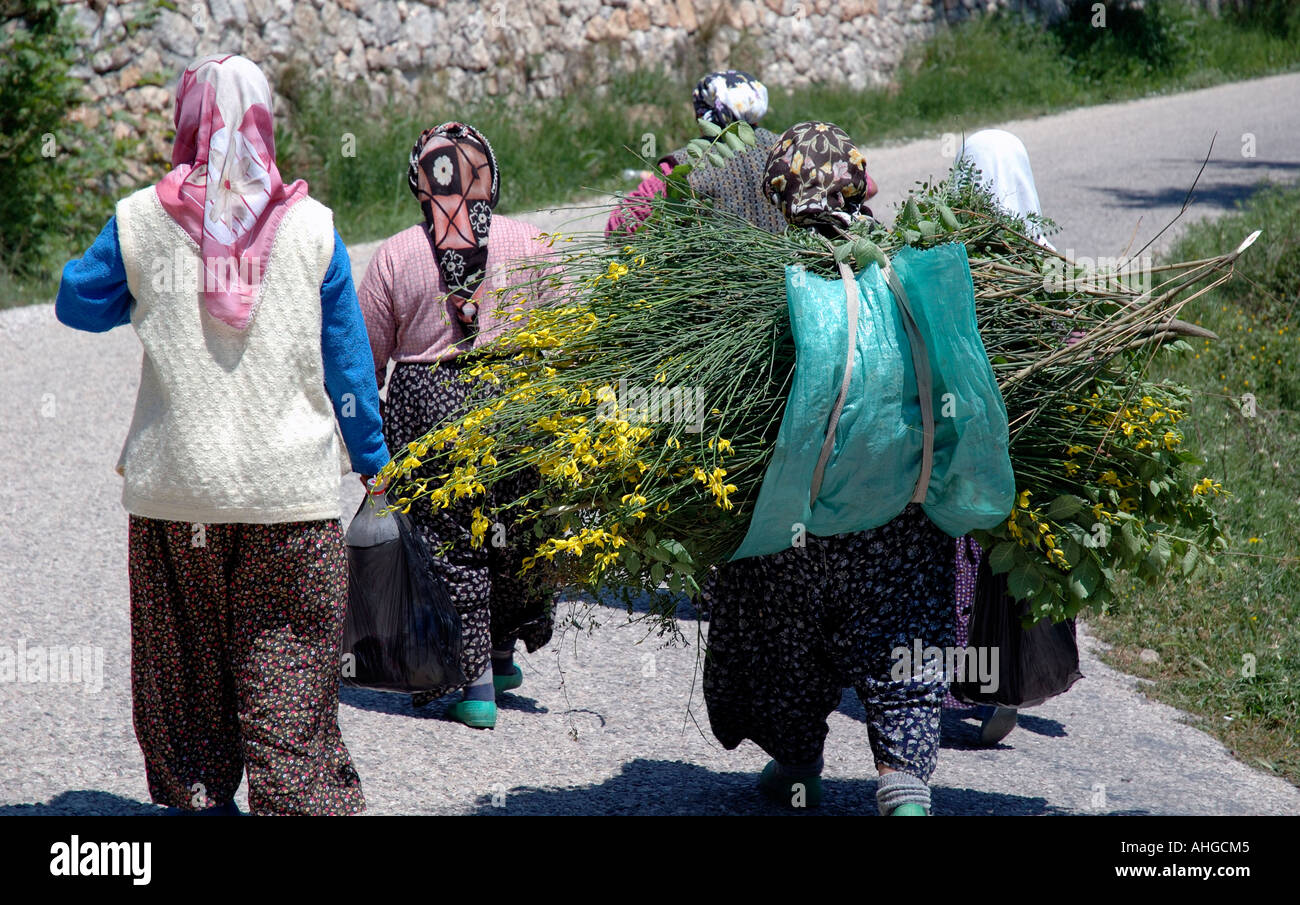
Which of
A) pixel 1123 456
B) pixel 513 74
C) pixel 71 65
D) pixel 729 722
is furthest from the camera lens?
pixel 513 74

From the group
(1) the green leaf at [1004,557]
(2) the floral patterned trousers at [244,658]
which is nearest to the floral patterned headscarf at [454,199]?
(2) the floral patterned trousers at [244,658]

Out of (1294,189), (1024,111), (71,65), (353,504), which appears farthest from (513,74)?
(353,504)

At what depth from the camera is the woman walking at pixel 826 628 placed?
2957 millimetres

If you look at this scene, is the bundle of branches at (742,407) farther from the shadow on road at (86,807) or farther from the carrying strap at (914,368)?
the shadow on road at (86,807)

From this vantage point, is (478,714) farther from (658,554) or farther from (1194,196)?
(1194,196)

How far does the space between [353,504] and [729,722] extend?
3156 mm

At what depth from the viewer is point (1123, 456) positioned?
2967mm

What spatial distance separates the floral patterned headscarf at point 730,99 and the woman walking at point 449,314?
4.09 ft

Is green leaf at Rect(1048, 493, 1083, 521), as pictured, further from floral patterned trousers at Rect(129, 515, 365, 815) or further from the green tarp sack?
floral patterned trousers at Rect(129, 515, 365, 815)

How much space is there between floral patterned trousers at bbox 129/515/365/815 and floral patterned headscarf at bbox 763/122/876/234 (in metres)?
1.36

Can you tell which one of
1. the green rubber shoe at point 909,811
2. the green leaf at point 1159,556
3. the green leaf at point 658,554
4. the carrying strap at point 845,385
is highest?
the carrying strap at point 845,385

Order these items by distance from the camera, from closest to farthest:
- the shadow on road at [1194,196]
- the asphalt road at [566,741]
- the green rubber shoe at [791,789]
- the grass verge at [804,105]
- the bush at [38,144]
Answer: the green rubber shoe at [791,789], the asphalt road at [566,741], the bush at [38,144], the grass verge at [804,105], the shadow on road at [1194,196]

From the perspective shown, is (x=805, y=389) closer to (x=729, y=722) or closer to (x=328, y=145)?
(x=729, y=722)

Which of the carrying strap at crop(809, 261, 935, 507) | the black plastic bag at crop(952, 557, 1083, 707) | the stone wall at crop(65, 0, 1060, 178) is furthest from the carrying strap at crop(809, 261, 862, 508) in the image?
the stone wall at crop(65, 0, 1060, 178)
